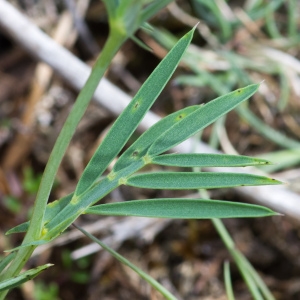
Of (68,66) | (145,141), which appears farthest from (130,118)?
(68,66)

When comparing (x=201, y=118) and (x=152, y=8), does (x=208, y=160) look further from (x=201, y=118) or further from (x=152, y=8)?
(x=152, y=8)

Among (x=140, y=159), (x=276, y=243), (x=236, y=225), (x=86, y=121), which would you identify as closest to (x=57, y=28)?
(x=86, y=121)

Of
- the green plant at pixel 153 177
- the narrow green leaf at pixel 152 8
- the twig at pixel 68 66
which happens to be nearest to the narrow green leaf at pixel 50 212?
the green plant at pixel 153 177

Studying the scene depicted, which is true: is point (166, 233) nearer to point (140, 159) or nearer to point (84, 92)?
point (140, 159)

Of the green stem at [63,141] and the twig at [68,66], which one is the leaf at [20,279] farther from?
the twig at [68,66]

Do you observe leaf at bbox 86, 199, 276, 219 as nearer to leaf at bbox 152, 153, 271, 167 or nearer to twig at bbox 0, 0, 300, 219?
leaf at bbox 152, 153, 271, 167

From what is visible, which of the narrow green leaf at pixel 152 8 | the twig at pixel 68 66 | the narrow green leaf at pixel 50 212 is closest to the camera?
the narrow green leaf at pixel 152 8

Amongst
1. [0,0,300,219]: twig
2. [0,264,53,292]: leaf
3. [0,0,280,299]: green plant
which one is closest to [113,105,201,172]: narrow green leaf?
[0,0,280,299]: green plant
